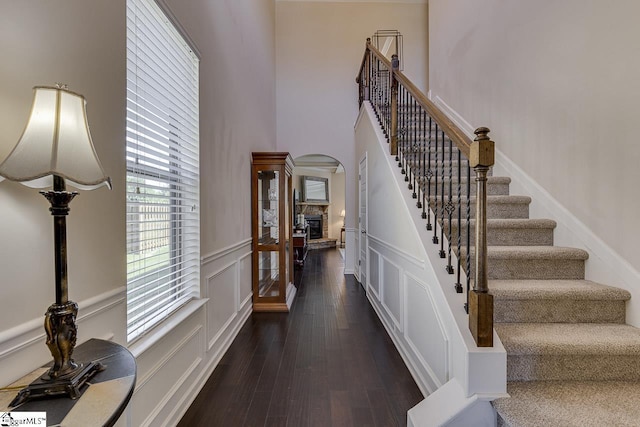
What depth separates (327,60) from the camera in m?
5.81

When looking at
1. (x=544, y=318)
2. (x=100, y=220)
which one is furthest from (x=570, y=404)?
(x=100, y=220)

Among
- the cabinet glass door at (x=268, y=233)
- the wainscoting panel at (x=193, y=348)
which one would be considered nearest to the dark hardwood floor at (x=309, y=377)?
the wainscoting panel at (x=193, y=348)

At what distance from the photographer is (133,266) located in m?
1.51

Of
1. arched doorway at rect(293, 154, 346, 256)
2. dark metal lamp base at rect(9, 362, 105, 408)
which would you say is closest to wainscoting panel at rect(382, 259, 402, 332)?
dark metal lamp base at rect(9, 362, 105, 408)

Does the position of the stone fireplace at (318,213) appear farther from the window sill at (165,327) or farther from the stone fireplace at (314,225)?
the window sill at (165,327)

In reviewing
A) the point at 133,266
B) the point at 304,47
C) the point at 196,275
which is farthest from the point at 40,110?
the point at 304,47

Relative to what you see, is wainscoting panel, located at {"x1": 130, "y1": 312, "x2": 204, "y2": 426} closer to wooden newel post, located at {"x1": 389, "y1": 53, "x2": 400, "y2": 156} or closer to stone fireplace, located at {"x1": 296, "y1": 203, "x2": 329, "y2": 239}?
wooden newel post, located at {"x1": 389, "y1": 53, "x2": 400, "y2": 156}

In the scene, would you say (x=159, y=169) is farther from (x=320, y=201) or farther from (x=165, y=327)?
(x=320, y=201)

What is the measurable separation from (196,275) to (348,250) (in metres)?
3.98

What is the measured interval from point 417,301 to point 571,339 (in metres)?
0.89

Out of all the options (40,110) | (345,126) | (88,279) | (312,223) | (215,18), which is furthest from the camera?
(312,223)

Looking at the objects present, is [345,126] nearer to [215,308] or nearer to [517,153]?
[517,153]

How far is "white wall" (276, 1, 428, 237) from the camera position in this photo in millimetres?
5770

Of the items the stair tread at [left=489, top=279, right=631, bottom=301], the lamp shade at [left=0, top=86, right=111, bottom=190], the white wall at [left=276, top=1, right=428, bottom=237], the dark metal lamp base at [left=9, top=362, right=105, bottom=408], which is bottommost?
the stair tread at [left=489, top=279, right=631, bottom=301]
